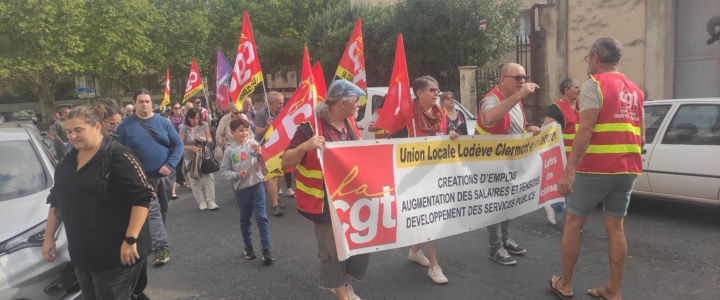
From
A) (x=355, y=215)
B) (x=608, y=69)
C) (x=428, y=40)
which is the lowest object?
(x=355, y=215)

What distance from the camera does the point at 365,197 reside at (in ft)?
11.4

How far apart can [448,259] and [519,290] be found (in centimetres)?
96

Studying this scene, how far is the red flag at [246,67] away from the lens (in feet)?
21.3

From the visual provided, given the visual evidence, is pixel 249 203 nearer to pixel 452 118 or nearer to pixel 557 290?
pixel 452 118

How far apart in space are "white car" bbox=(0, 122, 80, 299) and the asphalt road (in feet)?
3.63

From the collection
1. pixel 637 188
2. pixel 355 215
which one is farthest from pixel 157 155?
pixel 637 188

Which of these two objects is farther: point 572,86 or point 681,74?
point 681,74

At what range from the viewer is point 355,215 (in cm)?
343

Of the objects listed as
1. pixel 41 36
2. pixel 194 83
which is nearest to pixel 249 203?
pixel 194 83

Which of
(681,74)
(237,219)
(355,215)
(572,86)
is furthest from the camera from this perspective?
(681,74)

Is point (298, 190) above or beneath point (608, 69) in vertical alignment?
beneath

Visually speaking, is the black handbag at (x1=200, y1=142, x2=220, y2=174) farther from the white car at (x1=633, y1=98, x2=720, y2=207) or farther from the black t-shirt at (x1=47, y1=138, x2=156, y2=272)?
the white car at (x1=633, y1=98, x2=720, y2=207)

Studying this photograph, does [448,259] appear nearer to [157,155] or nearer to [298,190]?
[298,190]

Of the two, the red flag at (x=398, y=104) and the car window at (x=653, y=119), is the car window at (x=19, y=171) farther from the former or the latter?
the car window at (x=653, y=119)
